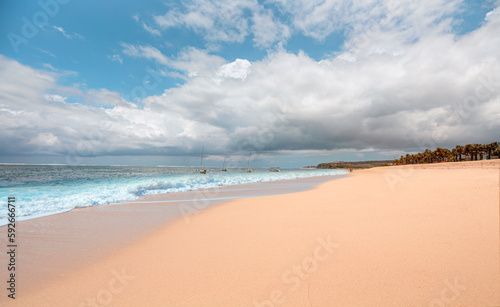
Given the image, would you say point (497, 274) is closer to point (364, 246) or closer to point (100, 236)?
point (364, 246)

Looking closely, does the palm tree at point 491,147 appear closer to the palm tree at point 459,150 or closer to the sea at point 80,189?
the palm tree at point 459,150

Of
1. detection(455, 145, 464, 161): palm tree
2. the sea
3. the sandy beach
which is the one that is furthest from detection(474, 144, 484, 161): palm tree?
the sandy beach

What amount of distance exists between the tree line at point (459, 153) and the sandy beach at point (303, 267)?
398 ft

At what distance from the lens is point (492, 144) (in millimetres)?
85312

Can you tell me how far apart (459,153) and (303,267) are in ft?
454

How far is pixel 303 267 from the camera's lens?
3922 millimetres

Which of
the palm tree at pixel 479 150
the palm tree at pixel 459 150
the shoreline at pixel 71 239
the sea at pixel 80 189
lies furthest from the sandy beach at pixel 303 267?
the palm tree at pixel 459 150

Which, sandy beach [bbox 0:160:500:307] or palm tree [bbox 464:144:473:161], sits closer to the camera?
sandy beach [bbox 0:160:500:307]

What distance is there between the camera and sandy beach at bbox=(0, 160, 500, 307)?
3068 mm

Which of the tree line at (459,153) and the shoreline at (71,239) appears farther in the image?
the tree line at (459,153)

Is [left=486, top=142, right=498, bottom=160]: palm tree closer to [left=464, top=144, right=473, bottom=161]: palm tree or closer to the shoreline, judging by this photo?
[left=464, top=144, right=473, bottom=161]: palm tree

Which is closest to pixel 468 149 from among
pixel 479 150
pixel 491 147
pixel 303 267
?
pixel 479 150

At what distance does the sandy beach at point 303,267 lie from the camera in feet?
10.1

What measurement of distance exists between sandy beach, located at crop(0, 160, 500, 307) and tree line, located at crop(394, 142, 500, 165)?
12128cm
